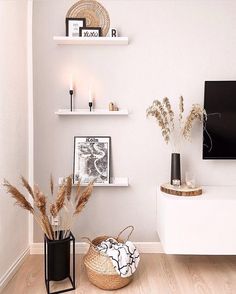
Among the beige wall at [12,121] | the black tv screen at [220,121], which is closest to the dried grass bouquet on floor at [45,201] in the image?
the beige wall at [12,121]

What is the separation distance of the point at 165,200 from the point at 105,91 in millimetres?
1078

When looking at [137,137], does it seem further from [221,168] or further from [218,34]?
[218,34]

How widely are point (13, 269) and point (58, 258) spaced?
17.2 inches

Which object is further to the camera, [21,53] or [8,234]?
[21,53]

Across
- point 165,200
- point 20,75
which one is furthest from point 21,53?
point 165,200

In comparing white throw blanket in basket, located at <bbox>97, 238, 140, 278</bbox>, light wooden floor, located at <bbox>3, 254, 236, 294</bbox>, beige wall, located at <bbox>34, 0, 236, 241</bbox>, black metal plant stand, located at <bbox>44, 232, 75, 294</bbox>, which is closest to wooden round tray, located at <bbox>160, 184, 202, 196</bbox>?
beige wall, located at <bbox>34, 0, 236, 241</bbox>

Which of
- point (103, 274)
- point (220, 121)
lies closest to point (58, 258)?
point (103, 274)

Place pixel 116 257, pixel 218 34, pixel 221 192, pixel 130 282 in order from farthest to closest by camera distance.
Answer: pixel 218 34 < pixel 221 192 < pixel 130 282 < pixel 116 257

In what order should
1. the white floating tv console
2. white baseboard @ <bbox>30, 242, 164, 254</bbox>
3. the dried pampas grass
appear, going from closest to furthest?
the dried pampas grass < the white floating tv console < white baseboard @ <bbox>30, 242, 164, 254</bbox>

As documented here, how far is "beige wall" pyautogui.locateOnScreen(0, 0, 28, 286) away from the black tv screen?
5.02 ft

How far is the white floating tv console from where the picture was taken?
2033 mm

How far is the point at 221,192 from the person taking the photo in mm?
2246

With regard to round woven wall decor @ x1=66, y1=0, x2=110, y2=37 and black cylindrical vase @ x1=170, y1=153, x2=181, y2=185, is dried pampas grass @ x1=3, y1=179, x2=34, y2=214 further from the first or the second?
round woven wall decor @ x1=66, y1=0, x2=110, y2=37

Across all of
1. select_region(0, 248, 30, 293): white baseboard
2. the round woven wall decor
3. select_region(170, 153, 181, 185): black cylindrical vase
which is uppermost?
the round woven wall decor
